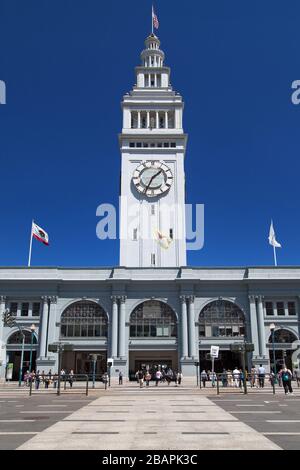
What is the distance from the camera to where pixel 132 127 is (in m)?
78.1

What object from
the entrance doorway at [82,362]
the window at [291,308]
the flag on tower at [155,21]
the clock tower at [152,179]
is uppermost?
the flag on tower at [155,21]

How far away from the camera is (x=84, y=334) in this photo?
194 ft

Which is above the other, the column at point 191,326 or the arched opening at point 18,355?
the column at point 191,326

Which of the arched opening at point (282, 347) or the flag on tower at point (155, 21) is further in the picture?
the flag on tower at point (155, 21)

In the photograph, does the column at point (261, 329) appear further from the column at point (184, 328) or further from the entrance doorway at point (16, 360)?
the entrance doorway at point (16, 360)

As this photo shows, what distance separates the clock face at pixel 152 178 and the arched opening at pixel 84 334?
2182 centimetres

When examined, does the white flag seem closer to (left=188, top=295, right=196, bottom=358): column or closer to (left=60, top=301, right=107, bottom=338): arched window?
(left=188, top=295, right=196, bottom=358): column

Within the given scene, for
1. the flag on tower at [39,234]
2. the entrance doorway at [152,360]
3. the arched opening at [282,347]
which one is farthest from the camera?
the flag on tower at [39,234]

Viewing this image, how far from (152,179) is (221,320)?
86.2 feet

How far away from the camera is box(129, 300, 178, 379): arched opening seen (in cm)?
5872

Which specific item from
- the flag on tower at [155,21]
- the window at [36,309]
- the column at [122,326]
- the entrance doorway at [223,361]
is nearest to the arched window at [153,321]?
the column at [122,326]

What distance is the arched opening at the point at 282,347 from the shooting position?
190ft
